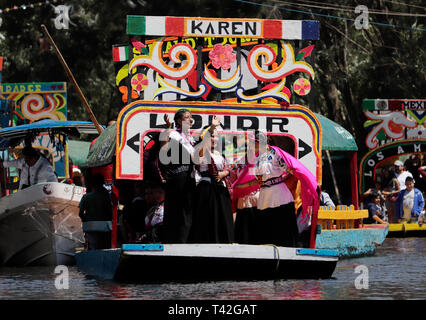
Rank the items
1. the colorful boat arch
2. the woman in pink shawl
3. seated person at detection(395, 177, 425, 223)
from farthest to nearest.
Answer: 1. the colorful boat arch
2. seated person at detection(395, 177, 425, 223)
3. the woman in pink shawl

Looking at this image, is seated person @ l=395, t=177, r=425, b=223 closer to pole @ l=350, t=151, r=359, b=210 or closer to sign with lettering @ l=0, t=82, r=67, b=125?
pole @ l=350, t=151, r=359, b=210

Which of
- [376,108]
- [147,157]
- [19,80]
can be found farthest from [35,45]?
[147,157]

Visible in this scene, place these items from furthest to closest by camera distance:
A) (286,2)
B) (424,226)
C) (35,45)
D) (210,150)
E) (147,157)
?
(35,45) < (286,2) < (424,226) < (147,157) < (210,150)

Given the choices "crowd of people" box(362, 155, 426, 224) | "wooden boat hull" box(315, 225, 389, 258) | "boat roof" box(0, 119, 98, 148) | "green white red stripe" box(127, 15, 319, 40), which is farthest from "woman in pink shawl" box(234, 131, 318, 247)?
"crowd of people" box(362, 155, 426, 224)

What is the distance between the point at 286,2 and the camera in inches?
1153

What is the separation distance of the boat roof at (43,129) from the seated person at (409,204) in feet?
28.2

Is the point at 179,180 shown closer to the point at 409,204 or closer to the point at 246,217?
the point at 246,217

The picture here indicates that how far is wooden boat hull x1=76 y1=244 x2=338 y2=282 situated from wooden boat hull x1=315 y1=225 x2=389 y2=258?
3.73 m

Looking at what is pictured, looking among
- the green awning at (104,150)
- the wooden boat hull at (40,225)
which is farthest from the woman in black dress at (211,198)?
the wooden boat hull at (40,225)

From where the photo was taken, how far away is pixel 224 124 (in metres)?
12.8

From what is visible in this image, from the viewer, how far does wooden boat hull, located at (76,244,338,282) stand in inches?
469

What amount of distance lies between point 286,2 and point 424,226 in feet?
29.3

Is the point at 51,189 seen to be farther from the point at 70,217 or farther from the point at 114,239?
the point at 114,239

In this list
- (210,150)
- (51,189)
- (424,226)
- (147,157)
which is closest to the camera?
(210,150)
